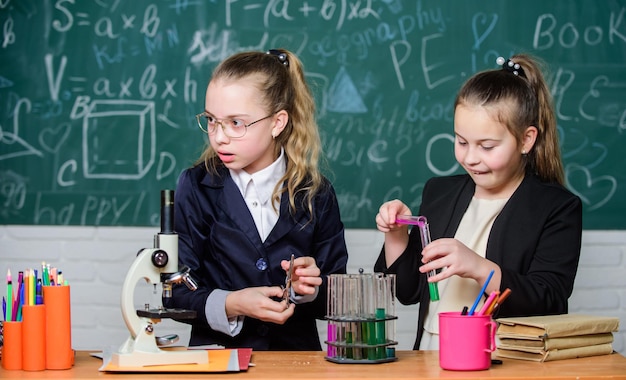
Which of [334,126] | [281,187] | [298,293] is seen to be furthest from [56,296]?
[334,126]

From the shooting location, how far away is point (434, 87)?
3.38m

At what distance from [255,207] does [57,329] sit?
0.69 m

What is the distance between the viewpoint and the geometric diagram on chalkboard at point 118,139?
340 centimetres

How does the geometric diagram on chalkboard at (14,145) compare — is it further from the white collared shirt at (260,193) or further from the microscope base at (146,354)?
the microscope base at (146,354)

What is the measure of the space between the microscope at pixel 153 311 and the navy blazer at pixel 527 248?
2.10 feet

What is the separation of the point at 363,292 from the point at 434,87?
1.79 metres

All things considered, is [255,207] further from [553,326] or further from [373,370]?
[553,326]

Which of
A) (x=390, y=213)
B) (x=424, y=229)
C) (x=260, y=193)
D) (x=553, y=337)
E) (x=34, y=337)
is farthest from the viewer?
(x=260, y=193)

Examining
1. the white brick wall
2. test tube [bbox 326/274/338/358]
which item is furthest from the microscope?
the white brick wall

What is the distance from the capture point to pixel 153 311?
167 centimetres

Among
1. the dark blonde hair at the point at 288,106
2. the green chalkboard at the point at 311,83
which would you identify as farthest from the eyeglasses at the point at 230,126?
the green chalkboard at the point at 311,83

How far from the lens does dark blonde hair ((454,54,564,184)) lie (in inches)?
81.1

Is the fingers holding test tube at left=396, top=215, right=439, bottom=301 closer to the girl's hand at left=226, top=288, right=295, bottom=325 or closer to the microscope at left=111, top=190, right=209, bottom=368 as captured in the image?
the girl's hand at left=226, top=288, right=295, bottom=325

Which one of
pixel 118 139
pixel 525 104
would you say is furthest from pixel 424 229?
pixel 118 139
